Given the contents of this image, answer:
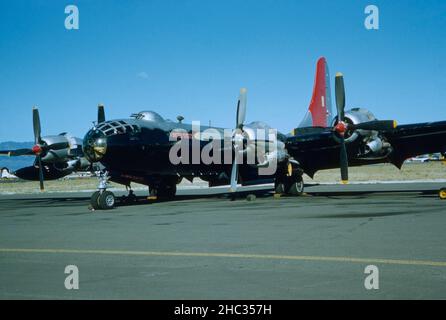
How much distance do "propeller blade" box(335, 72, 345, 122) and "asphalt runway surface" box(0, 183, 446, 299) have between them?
1039 centimetres

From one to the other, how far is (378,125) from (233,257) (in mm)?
17438

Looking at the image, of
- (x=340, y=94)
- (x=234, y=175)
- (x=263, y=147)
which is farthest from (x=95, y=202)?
(x=340, y=94)

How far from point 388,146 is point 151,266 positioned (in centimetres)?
2121

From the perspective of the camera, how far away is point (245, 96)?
2867 cm

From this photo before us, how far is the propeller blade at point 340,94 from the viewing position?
27.3 m

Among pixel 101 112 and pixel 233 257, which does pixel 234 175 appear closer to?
pixel 101 112

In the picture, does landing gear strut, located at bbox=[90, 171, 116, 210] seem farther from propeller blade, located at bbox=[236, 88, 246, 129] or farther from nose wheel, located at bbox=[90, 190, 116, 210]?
propeller blade, located at bbox=[236, 88, 246, 129]

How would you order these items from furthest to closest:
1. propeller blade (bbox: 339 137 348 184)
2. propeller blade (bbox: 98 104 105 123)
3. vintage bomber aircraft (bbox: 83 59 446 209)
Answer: propeller blade (bbox: 98 104 105 123)
propeller blade (bbox: 339 137 348 184)
vintage bomber aircraft (bbox: 83 59 446 209)

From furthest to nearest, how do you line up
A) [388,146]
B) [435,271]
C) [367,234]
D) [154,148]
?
1. [388,146]
2. [154,148]
3. [367,234]
4. [435,271]

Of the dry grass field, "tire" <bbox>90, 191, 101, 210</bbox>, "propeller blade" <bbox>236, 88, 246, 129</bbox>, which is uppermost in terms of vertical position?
"propeller blade" <bbox>236, 88, 246, 129</bbox>

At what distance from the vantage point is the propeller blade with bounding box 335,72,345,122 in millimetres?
27312

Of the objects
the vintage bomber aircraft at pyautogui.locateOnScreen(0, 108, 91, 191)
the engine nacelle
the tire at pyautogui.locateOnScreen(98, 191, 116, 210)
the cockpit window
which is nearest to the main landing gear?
the engine nacelle
